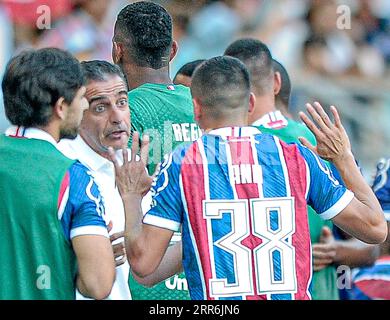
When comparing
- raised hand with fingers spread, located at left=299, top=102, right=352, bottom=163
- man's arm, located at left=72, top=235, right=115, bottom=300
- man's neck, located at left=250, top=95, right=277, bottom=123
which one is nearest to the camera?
man's arm, located at left=72, top=235, right=115, bottom=300

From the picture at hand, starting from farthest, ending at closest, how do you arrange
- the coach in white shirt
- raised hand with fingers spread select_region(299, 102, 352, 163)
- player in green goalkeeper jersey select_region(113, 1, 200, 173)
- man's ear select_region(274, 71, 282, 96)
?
man's ear select_region(274, 71, 282, 96)
player in green goalkeeper jersey select_region(113, 1, 200, 173)
the coach in white shirt
raised hand with fingers spread select_region(299, 102, 352, 163)

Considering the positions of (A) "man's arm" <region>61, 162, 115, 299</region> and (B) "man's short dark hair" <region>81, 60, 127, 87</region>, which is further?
(B) "man's short dark hair" <region>81, 60, 127, 87</region>

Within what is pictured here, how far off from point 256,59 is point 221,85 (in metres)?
1.18

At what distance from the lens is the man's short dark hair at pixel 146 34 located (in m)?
3.58

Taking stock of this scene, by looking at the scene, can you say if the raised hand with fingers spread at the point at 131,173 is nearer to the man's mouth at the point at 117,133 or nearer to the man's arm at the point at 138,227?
the man's arm at the point at 138,227

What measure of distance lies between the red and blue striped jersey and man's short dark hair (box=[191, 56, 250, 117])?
0.14 metres

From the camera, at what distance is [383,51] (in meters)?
4.64

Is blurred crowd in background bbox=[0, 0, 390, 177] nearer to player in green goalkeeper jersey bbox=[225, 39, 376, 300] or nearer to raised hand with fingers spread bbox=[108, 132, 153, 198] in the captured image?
player in green goalkeeper jersey bbox=[225, 39, 376, 300]

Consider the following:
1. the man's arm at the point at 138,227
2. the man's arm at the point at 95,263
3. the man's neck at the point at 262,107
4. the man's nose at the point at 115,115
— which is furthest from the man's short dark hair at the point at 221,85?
the man's neck at the point at 262,107

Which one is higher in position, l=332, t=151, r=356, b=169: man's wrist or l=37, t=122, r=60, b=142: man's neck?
l=37, t=122, r=60, b=142: man's neck

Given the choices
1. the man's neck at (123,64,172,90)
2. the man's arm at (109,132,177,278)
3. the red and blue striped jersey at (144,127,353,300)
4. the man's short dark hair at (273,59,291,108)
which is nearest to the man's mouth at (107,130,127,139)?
the man's neck at (123,64,172,90)

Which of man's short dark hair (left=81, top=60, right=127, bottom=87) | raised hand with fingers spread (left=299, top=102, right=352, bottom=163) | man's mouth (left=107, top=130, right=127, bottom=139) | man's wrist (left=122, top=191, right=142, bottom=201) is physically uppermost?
man's short dark hair (left=81, top=60, right=127, bottom=87)

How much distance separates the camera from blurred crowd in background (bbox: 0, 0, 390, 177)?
4.05 m

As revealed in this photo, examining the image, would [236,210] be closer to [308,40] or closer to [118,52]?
[118,52]
